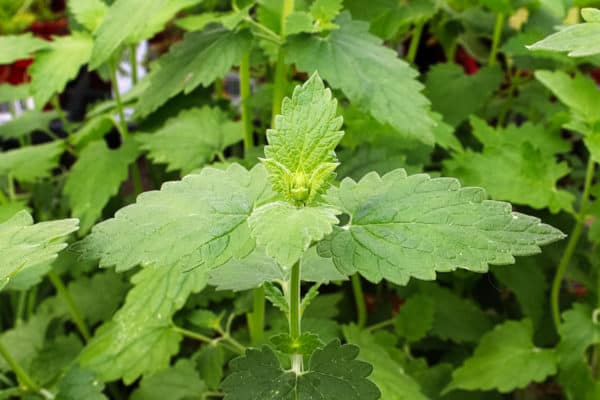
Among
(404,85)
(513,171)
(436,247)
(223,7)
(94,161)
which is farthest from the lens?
(223,7)

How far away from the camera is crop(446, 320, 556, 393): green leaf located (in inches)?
31.2

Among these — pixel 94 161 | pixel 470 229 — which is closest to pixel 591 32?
pixel 470 229

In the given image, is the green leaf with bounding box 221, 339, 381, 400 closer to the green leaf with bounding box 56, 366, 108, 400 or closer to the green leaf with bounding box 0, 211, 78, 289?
the green leaf with bounding box 0, 211, 78, 289

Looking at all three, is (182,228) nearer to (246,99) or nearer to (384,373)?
(384,373)

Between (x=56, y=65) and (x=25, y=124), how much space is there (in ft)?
1.02

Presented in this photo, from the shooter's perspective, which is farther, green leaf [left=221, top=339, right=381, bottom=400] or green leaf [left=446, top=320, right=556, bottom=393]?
green leaf [left=446, top=320, right=556, bottom=393]

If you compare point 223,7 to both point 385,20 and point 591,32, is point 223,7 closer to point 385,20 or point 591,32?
point 385,20

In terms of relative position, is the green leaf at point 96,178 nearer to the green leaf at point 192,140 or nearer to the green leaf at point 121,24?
the green leaf at point 192,140

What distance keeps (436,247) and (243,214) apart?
134 mm

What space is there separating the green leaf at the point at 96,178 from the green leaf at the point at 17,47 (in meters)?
0.16

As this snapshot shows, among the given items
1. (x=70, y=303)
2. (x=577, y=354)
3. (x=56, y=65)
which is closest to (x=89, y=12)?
(x=56, y=65)

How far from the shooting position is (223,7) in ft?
3.99

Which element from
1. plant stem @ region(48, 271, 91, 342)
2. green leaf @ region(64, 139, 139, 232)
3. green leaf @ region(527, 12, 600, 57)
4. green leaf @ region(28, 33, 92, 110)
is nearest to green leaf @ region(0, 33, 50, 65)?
green leaf @ region(28, 33, 92, 110)

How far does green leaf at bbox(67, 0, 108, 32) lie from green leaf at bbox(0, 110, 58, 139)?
27 centimetres
